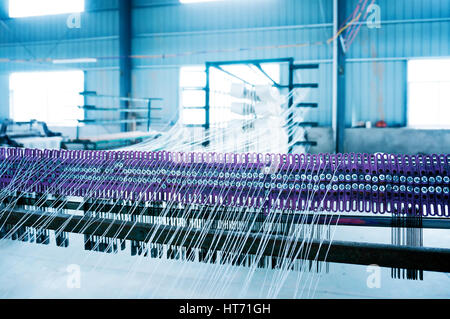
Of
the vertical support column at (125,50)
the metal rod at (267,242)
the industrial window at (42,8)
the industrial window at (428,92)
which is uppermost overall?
the industrial window at (42,8)

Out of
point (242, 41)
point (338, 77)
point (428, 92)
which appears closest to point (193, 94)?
point (242, 41)

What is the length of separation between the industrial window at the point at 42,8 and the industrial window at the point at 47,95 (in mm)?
1732

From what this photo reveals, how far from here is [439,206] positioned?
1.54m

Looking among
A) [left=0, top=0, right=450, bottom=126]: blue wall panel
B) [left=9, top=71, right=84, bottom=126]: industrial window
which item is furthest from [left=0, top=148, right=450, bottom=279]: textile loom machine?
[left=9, top=71, right=84, bottom=126]: industrial window

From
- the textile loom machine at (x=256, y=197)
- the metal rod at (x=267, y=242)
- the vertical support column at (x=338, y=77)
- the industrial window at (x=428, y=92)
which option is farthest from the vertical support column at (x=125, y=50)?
the metal rod at (x=267, y=242)

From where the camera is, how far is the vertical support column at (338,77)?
7258 mm

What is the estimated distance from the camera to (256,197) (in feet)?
5.26

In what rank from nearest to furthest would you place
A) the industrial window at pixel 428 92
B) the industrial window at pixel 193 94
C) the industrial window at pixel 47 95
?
the industrial window at pixel 428 92, the industrial window at pixel 193 94, the industrial window at pixel 47 95

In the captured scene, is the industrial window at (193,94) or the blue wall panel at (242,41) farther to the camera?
the industrial window at (193,94)

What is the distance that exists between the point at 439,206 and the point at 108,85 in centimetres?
949

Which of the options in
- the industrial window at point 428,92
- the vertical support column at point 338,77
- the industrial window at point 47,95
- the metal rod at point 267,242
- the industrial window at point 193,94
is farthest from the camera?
the industrial window at point 47,95

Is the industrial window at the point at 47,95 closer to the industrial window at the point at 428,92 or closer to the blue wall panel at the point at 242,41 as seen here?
the blue wall panel at the point at 242,41

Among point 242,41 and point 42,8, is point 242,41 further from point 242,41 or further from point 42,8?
point 42,8
